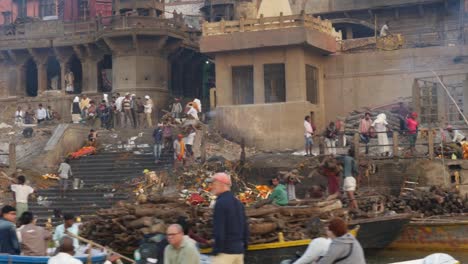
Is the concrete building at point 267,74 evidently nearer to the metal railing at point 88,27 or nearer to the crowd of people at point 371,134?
the crowd of people at point 371,134

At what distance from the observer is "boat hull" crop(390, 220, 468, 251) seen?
1948cm

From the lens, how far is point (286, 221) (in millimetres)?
16297

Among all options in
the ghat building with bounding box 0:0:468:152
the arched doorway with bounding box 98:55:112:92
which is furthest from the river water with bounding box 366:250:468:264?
the arched doorway with bounding box 98:55:112:92

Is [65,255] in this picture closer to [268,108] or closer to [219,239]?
[219,239]

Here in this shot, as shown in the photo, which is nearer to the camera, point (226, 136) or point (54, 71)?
point (226, 136)

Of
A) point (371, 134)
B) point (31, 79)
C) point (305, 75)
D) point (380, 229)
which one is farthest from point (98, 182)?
point (31, 79)

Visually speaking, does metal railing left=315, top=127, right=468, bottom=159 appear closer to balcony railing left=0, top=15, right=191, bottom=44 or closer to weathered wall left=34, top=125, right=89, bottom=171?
weathered wall left=34, top=125, right=89, bottom=171

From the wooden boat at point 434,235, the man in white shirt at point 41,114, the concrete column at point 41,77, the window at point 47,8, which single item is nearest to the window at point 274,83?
the man in white shirt at point 41,114

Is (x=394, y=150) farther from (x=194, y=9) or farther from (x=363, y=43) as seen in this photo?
(x=194, y=9)

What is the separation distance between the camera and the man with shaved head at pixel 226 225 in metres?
9.05

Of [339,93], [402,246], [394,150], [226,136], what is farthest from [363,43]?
[402,246]

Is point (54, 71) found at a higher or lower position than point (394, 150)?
higher

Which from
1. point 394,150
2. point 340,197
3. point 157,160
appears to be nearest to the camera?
point 340,197

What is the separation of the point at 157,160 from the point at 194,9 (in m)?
21.4
